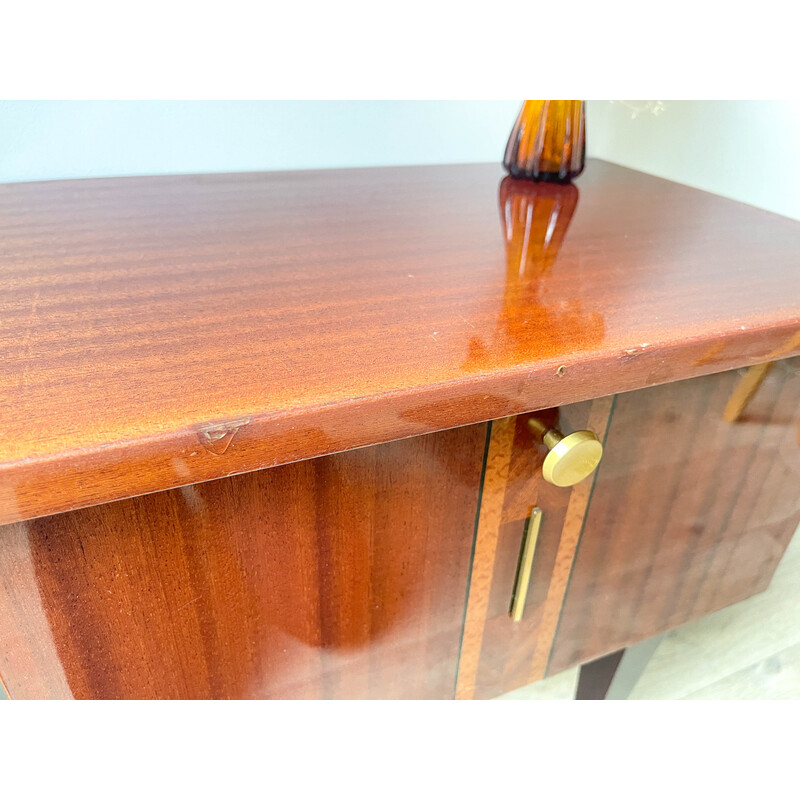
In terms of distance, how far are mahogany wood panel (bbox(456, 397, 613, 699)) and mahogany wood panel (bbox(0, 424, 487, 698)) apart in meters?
0.01

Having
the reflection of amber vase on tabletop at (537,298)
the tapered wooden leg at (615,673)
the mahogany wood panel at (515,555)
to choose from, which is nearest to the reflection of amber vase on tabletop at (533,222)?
the reflection of amber vase on tabletop at (537,298)

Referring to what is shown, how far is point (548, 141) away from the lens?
0.56 metres

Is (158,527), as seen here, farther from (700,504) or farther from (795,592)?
(795,592)

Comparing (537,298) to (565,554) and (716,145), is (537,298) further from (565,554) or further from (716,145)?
(716,145)

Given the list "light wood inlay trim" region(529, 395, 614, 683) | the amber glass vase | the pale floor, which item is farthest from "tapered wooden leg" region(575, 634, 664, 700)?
the amber glass vase

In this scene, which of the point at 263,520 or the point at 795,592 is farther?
the point at 795,592

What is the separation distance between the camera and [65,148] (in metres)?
0.51

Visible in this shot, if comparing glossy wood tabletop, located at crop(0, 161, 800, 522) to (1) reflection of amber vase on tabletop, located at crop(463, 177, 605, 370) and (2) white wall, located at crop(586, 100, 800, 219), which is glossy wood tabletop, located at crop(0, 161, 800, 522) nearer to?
(1) reflection of amber vase on tabletop, located at crop(463, 177, 605, 370)

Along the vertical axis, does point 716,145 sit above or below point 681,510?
above

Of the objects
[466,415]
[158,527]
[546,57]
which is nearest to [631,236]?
[546,57]

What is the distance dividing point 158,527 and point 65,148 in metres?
0.38

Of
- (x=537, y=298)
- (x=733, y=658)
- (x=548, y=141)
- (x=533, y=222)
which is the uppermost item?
(x=548, y=141)

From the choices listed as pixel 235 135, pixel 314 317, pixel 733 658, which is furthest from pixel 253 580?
pixel 733 658

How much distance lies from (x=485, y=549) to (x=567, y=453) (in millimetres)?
81
